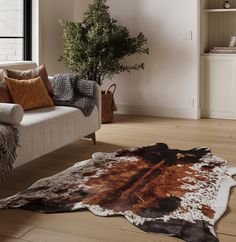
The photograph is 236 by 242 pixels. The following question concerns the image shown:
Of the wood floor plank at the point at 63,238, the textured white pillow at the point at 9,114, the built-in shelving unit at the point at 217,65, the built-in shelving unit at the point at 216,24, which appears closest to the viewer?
the wood floor plank at the point at 63,238

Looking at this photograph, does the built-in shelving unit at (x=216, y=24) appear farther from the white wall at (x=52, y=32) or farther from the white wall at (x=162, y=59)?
the white wall at (x=52, y=32)

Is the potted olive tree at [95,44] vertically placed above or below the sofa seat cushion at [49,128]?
above

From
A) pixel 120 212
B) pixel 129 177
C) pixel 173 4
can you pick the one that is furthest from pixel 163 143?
pixel 173 4

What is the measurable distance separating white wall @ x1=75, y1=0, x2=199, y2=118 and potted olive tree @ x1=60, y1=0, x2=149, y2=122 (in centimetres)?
57

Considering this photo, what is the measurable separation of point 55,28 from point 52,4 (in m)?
0.30

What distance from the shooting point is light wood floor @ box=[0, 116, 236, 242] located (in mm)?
2262

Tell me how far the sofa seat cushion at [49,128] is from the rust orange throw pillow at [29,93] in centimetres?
7

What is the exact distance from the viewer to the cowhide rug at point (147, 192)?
2420 millimetres

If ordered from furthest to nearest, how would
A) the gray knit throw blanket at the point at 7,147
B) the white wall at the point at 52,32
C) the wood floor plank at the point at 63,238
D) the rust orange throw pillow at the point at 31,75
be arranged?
the white wall at the point at 52,32 < the rust orange throw pillow at the point at 31,75 < the gray knit throw blanket at the point at 7,147 < the wood floor plank at the point at 63,238

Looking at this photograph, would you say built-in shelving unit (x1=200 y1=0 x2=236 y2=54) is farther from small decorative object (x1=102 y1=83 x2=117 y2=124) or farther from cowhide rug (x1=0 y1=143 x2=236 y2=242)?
cowhide rug (x1=0 y1=143 x2=236 y2=242)

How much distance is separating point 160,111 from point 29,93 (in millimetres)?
2636

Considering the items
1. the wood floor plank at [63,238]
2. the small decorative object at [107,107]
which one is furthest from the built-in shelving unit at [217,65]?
the wood floor plank at [63,238]

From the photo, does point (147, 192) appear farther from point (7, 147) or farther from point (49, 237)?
point (7, 147)

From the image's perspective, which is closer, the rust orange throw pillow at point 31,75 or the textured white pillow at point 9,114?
the textured white pillow at point 9,114
